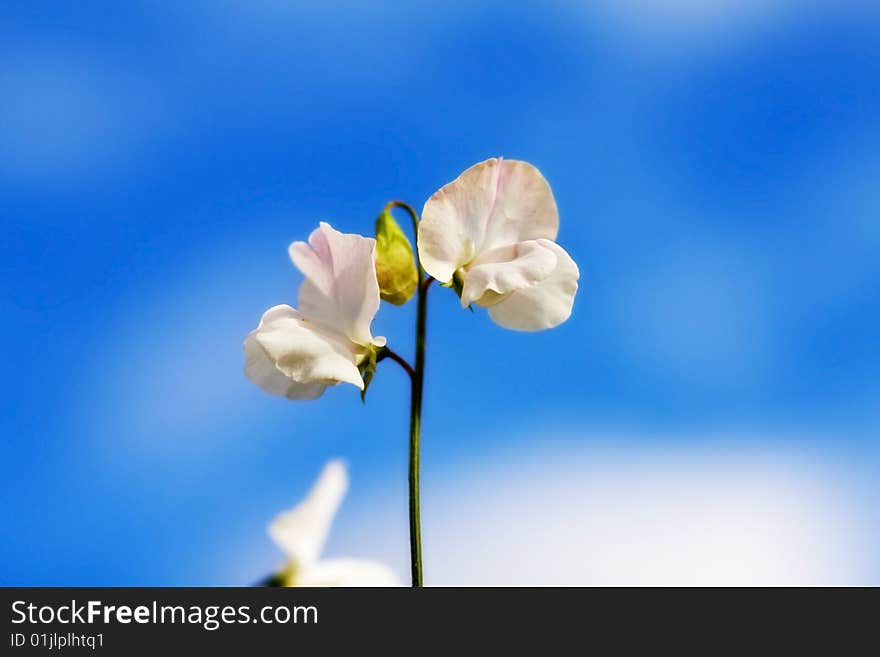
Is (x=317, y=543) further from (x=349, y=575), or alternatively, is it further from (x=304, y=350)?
(x=304, y=350)

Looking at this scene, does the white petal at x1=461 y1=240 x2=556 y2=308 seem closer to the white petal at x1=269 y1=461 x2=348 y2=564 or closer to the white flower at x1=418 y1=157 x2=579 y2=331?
the white flower at x1=418 y1=157 x2=579 y2=331

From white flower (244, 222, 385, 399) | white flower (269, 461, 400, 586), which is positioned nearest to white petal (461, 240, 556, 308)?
white flower (244, 222, 385, 399)

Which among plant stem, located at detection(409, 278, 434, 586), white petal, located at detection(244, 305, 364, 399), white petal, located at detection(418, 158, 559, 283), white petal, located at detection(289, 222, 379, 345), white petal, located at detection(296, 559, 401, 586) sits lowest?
white petal, located at detection(296, 559, 401, 586)

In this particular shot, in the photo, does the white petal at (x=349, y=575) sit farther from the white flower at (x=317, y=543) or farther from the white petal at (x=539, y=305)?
the white petal at (x=539, y=305)

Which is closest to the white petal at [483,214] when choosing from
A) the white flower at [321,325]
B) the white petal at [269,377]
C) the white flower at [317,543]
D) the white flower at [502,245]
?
the white flower at [502,245]

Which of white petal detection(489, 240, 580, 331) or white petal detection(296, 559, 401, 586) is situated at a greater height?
white petal detection(489, 240, 580, 331)
